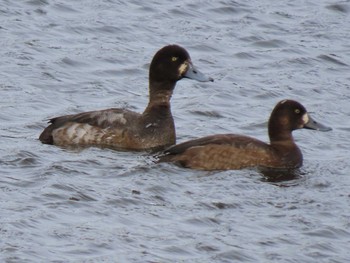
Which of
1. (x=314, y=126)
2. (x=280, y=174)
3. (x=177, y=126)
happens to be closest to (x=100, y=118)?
(x=177, y=126)

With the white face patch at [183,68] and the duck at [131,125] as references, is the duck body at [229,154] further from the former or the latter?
the white face patch at [183,68]

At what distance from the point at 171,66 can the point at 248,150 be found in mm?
1518

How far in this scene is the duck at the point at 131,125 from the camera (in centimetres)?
1321

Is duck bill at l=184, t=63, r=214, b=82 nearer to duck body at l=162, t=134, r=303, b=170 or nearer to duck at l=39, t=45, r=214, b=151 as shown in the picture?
duck at l=39, t=45, r=214, b=151

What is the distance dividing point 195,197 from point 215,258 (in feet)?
4.83

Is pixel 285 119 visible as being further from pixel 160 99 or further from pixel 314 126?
pixel 160 99

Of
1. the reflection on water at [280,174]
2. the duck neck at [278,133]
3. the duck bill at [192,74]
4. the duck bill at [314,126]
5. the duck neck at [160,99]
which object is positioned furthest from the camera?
the duck bill at [192,74]

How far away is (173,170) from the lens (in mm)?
12289

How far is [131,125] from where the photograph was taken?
13.4 meters

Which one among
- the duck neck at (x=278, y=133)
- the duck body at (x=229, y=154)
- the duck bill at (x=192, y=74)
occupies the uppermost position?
the duck bill at (x=192, y=74)

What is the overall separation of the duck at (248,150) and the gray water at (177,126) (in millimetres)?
132

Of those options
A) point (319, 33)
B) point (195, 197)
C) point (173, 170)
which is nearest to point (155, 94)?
point (173, 170)

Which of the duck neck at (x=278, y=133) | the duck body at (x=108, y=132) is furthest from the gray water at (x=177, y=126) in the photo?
the duck neck at (x=278, y=133)

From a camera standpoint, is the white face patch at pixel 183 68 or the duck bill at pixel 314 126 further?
the white face patch at pixel 183 68
